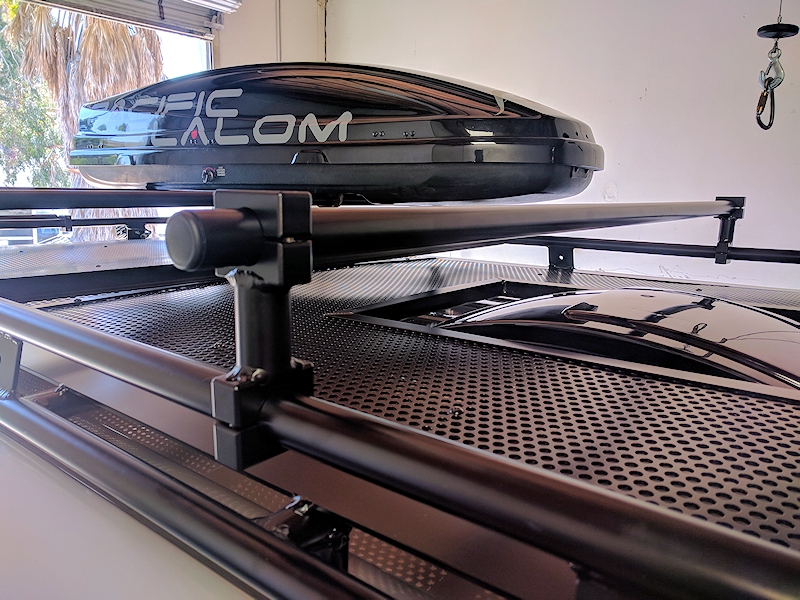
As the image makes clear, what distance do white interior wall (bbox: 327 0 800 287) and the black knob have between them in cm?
314

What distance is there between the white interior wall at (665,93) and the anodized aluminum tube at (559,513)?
10.2 ft

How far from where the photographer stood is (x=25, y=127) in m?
3.34

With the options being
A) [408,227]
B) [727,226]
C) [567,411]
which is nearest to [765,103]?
[727,226]

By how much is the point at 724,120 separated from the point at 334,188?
8.79 ft

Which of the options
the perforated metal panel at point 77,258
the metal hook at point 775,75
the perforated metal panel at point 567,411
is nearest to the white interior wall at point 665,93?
the metal hook at point 775,75

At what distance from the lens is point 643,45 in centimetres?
307

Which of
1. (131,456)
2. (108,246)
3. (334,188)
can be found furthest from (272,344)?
(108,246)

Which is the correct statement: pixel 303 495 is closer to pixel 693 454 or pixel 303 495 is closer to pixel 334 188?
pixel 693 454

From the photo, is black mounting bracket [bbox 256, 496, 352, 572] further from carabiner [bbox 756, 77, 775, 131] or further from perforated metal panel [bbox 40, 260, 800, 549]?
carabiner [bbox 756, 77, 775, 131]

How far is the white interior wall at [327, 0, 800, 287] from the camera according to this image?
2.78m

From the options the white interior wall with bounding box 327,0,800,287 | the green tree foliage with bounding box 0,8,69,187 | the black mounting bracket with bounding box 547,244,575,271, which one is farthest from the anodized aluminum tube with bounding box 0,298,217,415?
the green tree foliage with bounding box 0,8,69,187

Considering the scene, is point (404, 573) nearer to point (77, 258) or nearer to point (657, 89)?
point (77, 258)

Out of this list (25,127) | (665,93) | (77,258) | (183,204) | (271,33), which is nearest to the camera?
(183,204)

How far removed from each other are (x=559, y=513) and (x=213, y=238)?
182 mm
